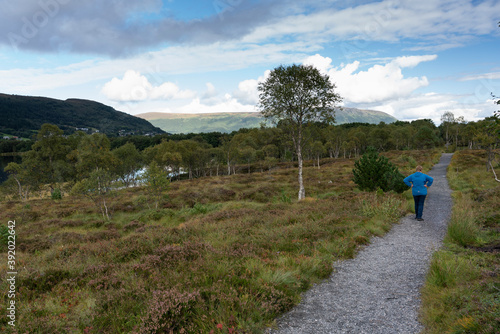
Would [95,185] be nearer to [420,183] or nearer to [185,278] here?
[185,278]

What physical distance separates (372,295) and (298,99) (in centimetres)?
2178

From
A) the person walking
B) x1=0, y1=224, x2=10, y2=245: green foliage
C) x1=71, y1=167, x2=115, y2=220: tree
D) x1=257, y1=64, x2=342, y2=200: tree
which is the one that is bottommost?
x1=0, y1=224, x2=10, y2=245: green foliage

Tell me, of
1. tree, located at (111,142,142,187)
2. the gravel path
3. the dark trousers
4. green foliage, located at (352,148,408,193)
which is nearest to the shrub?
the gravel path

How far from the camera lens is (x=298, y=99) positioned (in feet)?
81.0

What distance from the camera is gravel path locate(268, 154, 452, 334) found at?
4.28 metres

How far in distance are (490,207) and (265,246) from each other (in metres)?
11.6

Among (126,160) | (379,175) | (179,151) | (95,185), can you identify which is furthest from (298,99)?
(126,160)

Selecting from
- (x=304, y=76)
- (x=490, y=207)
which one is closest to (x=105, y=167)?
(x=304, y=76)

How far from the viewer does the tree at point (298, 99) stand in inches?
946

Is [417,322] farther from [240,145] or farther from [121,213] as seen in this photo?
[240,145]

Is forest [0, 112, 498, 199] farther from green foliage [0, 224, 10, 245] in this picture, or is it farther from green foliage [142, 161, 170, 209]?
green foliage [0, 224, 10, 245]

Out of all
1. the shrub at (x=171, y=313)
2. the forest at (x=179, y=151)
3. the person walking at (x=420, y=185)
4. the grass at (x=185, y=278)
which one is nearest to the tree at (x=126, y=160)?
the forest at (x=179, y=151)

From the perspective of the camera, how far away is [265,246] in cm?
848

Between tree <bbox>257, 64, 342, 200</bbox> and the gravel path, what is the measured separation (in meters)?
15.9
